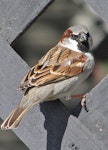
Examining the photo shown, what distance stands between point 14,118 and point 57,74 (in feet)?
1.07

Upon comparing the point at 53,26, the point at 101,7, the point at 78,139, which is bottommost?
the point at 53,26

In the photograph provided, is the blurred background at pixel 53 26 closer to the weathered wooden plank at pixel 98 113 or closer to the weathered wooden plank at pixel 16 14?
the weathered wooden plank at pixel 16 14

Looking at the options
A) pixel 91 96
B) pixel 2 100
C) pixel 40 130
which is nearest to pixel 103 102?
pixel 91 96

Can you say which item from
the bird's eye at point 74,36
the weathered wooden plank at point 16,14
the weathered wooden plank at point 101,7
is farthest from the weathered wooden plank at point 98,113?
the bird's eye at point 74,36

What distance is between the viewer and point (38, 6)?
8.54 ft

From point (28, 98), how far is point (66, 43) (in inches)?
21.1

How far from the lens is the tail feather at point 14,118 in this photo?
8.35 feet

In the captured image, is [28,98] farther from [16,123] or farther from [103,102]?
[103,102]

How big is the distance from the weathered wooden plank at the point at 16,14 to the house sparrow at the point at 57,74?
0.60 ft

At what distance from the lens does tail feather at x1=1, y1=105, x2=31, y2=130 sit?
2545 millimetres

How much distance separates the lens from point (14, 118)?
8.43 ft

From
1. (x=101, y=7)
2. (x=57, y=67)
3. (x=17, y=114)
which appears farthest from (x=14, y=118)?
(x=101, y=7)

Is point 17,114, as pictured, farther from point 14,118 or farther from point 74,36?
point 74,36

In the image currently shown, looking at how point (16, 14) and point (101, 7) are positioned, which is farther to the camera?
point (16, 14)
